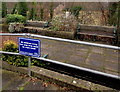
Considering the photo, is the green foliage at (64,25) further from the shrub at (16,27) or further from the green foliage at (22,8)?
the green foliage at (22,8)

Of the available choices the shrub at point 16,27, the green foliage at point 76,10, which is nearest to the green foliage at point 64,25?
the shrub at point 16,27

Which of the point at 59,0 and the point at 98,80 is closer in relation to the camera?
the point at 98,80

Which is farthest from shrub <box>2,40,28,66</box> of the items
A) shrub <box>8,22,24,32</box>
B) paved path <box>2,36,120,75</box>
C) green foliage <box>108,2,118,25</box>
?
green foliage <box>108,2,118,25</box>

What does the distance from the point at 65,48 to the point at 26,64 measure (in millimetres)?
2058

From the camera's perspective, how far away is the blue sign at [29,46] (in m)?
2.44

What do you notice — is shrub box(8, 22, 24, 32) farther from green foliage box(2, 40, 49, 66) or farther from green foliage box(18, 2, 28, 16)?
green foliage box(2, 40, 49, 66)

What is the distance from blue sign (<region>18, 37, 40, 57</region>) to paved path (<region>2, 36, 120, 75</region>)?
124 cm

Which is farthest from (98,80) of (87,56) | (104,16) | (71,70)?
(104,16)

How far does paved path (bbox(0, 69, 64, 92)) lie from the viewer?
2395 millimetres

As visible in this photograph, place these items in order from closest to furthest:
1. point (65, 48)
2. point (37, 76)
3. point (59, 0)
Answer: point (37, 76) < point (65, 48) < point (59, 0)

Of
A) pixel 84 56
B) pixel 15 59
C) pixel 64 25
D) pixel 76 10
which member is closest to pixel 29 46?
pixel 15 59

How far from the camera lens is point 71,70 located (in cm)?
311

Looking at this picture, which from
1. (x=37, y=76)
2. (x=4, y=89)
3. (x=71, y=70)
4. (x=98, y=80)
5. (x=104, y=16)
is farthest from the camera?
(x=104, y=16)

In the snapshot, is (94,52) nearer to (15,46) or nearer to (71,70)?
(71,70)
